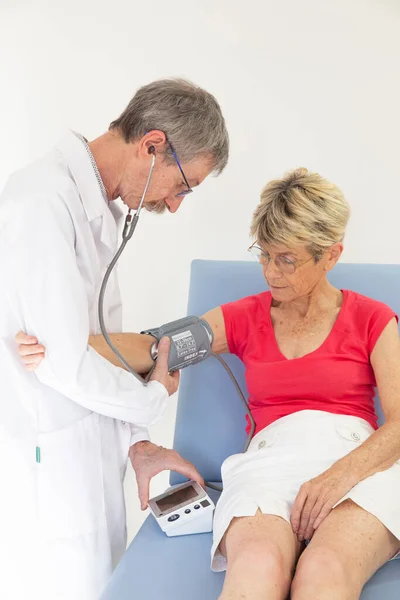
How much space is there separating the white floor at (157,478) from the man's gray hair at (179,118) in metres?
1.30

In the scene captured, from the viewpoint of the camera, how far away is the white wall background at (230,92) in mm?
2285

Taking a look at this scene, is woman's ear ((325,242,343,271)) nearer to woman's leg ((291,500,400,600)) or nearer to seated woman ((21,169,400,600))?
seated woman ((21,169,400,600))

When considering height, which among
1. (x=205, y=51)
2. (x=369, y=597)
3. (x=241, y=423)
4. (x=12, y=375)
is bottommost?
(x=369, y=597)

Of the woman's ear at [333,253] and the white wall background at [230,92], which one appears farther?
the white wall background at [230,92]

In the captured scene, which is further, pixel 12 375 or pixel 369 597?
pixel 12 375

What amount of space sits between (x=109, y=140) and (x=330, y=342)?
0.73 meters

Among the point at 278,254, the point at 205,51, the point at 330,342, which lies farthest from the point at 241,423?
the point at 205,51

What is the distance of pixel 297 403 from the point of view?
172cm

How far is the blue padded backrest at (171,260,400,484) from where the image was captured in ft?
6.24

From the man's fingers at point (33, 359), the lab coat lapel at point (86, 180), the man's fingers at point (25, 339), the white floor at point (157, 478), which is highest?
the lab coat lapel at point (86, 180)

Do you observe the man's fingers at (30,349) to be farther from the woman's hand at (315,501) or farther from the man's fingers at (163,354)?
the woman's hand at (315,501)

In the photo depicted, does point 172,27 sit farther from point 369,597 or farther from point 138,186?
point 369,597

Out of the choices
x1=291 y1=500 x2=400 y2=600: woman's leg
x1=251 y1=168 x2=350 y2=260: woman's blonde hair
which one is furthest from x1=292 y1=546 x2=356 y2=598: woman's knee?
x1=251 y1=168 x2=350 y2=260: woman's blonde hair

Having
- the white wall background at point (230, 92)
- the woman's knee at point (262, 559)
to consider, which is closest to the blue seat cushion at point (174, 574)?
the woman's knee at point (262, 559)
